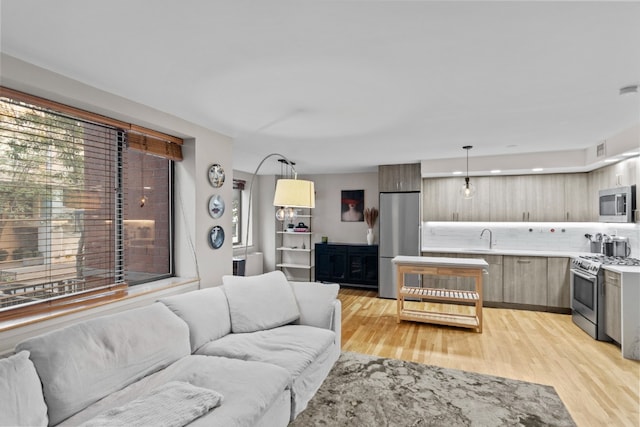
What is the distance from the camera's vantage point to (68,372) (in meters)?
1.70

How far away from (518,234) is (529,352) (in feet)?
8.60

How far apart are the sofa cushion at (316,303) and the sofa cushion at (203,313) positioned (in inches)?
28.5

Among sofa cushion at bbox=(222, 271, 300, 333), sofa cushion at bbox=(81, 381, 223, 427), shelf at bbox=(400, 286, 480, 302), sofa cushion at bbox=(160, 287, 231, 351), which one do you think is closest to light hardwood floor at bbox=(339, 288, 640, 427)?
shelf at bbox=(400, 286, 480, 302)

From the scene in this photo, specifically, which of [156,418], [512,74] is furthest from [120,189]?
[512,74]

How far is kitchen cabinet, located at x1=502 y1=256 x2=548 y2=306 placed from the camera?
5.04 meters

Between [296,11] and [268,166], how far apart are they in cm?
488

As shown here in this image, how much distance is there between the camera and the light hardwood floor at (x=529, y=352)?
2.62 m

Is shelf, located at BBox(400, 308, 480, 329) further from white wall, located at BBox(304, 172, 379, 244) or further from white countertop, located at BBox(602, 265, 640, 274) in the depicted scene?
white wall, located at BBox(304, 172, 379, 244)

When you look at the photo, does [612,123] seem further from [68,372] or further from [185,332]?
[68,372]

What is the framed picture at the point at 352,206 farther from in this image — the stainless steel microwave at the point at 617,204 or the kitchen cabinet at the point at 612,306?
the kitchen cabinet at the point at 612,306

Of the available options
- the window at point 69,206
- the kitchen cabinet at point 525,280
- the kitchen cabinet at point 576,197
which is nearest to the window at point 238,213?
the window at point 69,206

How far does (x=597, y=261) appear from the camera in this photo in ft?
13.3

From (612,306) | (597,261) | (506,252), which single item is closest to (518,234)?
(506,252)

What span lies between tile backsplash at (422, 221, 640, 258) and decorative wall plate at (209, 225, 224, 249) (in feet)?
12.9
